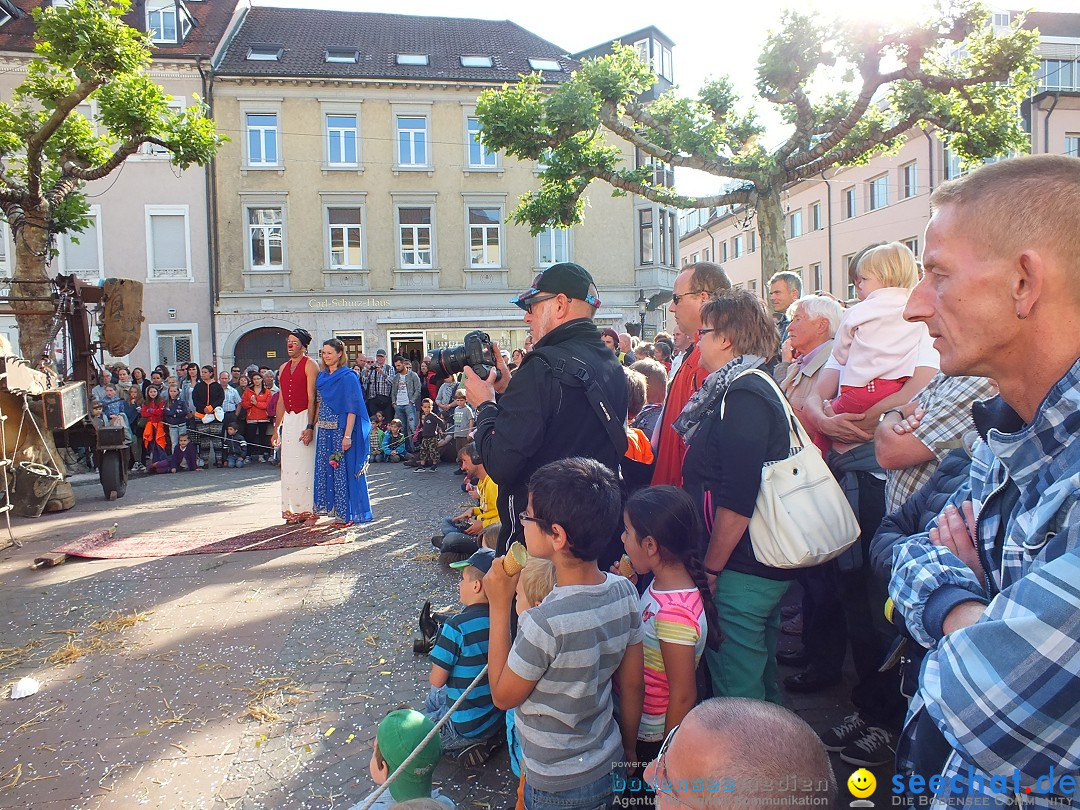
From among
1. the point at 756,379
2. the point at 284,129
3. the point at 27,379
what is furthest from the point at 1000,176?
the point at 284,129

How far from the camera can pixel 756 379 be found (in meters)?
2.63

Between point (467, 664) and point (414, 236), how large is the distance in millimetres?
23530

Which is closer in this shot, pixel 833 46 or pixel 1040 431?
pixel 1040 431

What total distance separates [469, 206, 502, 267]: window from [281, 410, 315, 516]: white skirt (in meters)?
18.4

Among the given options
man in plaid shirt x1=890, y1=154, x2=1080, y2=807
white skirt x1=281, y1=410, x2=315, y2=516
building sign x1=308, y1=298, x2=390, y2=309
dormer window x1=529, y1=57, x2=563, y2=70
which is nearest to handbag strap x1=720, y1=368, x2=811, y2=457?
man in plaid shirt x1=890, y1=154, x2=1080, y2=807

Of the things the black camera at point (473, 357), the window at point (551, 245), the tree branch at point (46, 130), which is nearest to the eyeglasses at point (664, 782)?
the black camera at point (473, 357)

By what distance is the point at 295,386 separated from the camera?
24.5 ft

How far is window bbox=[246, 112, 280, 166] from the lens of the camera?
2369 centimetres

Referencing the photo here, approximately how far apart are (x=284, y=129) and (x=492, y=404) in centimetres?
2442

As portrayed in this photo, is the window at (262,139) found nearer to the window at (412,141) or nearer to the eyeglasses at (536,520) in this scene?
the window at (412,141)

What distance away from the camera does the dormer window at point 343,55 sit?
2516 cm

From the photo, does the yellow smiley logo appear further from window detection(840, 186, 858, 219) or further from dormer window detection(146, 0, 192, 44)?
window detection(840, 186, 858, 219)

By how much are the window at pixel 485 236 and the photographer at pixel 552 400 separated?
22.9 m

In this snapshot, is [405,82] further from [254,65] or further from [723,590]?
[723,590]
